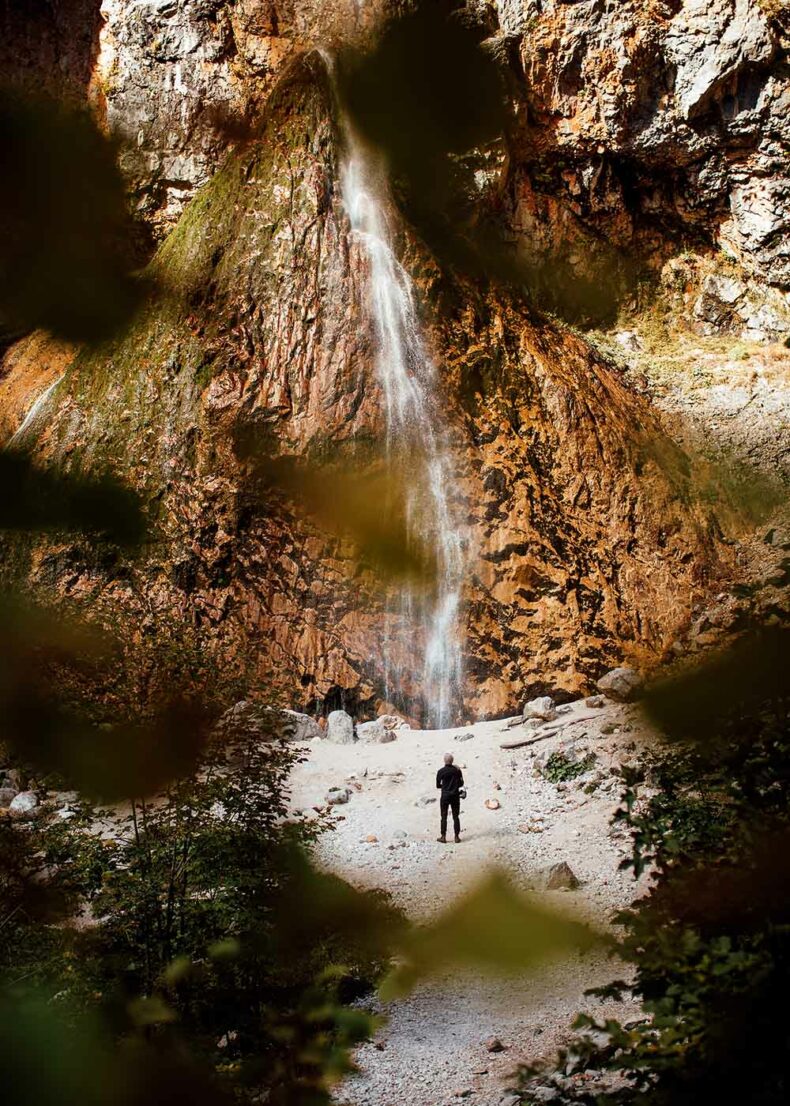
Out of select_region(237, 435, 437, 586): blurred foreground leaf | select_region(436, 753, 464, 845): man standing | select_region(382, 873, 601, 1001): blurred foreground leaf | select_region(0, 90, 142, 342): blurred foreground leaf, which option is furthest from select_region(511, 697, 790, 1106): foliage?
select_region(436, 753, 464, 845): man standing

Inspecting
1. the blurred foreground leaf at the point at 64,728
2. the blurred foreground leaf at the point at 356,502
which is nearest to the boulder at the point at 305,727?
the blurred foreground leaf at the point at 356,502

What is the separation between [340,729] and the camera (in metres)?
12.5

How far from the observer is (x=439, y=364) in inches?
563

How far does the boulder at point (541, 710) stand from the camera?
12.4 meters

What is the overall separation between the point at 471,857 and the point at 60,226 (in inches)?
51.9

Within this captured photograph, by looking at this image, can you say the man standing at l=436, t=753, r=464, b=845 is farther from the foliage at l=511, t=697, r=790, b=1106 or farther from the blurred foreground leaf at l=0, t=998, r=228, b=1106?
the blurred foreground leaf at l=0, t=998, r=228, b=1106

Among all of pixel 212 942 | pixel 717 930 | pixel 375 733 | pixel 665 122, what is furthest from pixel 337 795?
pixel 665 122

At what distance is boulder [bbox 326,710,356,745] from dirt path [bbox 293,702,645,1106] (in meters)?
0.15

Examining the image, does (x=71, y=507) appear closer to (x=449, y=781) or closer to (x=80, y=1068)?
(x=80, y=1068)

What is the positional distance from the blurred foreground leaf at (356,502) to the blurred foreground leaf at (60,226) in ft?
0.76

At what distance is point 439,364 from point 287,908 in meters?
13.5

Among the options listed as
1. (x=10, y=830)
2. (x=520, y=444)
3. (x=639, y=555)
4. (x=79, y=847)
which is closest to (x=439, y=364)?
(x=520, y=444)

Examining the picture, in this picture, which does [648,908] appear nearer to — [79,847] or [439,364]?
[79,847]

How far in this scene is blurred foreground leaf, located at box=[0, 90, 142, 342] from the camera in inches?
35.3
